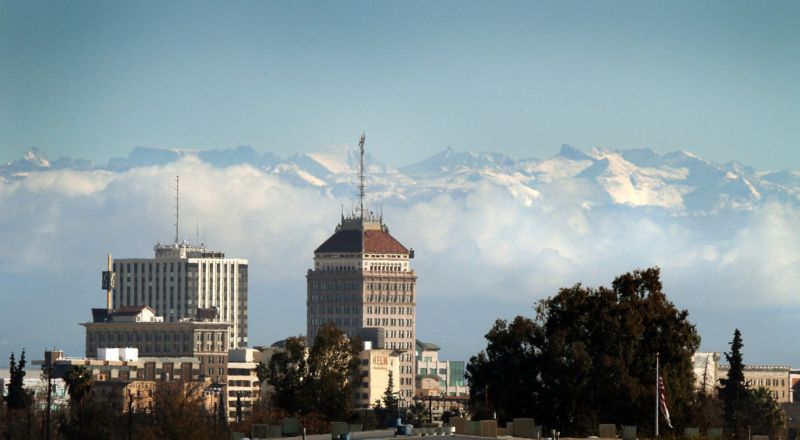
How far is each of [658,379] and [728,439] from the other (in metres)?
18.4

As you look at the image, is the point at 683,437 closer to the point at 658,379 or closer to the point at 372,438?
the point at 658,379

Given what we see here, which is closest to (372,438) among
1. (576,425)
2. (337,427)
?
(337,427)

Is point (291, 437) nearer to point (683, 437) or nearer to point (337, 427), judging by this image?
point (337, 427)

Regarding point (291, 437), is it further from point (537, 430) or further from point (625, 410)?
point (625, 410)

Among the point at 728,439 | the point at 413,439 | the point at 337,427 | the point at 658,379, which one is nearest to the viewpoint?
the point at 413,439

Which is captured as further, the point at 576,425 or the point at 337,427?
the point at 576,425

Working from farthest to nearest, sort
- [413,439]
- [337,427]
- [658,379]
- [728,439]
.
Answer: [728,439] < [658,379] < [337,427] < [413,439]

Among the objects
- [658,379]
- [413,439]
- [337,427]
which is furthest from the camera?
[658,379]

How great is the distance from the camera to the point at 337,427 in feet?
563

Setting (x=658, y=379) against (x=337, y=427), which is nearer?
(x=337, y=427)

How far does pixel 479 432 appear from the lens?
16212 centimetres

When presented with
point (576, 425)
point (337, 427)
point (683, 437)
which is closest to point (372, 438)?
point (337, 427)

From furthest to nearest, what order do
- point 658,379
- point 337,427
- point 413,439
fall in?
point 658,379
point 337,427
point 413,439

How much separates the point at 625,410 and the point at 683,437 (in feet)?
89.2
